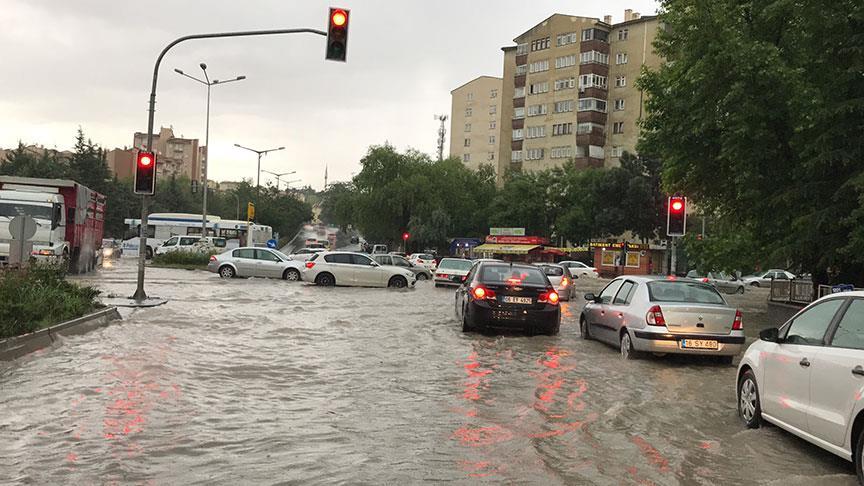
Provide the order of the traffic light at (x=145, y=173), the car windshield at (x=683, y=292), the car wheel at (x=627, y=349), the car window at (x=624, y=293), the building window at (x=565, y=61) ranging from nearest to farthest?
the car windshield at (x=683, y=292), the car wheel at (x=627, y=349), the car window at (x=624, y=293), the traffic light at (x=145, y=173), the building window at (x=565, y=61)

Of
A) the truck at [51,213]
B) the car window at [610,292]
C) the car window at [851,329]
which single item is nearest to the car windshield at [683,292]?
the car window at [610,292]

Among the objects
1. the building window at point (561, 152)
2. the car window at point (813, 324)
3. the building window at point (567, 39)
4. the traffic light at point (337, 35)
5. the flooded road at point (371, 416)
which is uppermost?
the building window at point (567, 39)

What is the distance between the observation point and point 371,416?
7.79 metres

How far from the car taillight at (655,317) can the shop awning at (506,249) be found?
196 feet

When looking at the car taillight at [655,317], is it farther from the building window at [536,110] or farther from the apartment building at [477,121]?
the apartment building at [477,121]

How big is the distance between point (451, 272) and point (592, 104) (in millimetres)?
53610

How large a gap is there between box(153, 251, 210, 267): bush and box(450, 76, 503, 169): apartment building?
68.6 m

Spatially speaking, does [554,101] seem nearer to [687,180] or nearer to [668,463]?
[687,180]

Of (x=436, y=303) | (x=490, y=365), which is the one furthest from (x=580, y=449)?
(x=436, y=303)

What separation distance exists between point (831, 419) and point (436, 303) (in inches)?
727

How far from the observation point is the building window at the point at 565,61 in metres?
83.9

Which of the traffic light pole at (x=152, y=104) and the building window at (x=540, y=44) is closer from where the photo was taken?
the traffic light pole at (x=152, y=104)

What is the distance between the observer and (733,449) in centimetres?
693

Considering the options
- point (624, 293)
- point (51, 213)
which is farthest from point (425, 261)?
point (624, 293)
